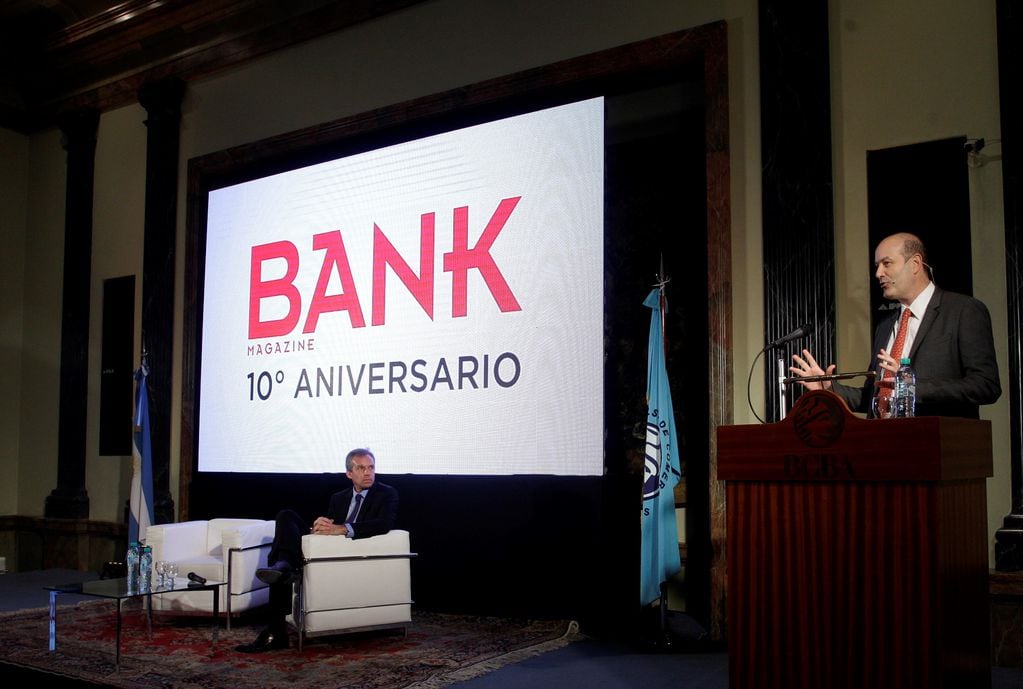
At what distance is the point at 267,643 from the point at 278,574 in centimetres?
34

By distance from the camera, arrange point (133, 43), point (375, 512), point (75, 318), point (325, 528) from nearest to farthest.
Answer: point (325, 528) < point (375, 512) < point (133, 43) < point (75, 318)

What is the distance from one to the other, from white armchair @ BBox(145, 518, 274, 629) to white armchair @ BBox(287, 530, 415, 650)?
726 mm

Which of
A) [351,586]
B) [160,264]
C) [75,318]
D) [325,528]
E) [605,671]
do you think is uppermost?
[160,264]

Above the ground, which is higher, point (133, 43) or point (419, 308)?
point (133, 43)

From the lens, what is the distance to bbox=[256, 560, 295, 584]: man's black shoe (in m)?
4.65

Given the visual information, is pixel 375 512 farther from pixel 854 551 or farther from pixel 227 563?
pixel 854 551

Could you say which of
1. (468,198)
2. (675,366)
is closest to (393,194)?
(468,198)

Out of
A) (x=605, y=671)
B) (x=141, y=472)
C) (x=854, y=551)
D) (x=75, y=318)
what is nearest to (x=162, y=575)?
(x=605, y=671)

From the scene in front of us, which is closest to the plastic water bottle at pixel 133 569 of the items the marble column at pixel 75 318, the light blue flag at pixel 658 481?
the light blue flag at pixel 658 481

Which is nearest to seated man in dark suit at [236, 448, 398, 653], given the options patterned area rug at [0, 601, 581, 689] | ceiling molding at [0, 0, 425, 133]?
patterned area rug at [0, 601, 581, 689]

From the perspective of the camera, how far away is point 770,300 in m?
4.98

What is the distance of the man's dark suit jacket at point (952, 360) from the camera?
10.1 feet

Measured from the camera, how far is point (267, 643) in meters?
4.71

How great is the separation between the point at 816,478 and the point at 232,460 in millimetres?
5429
